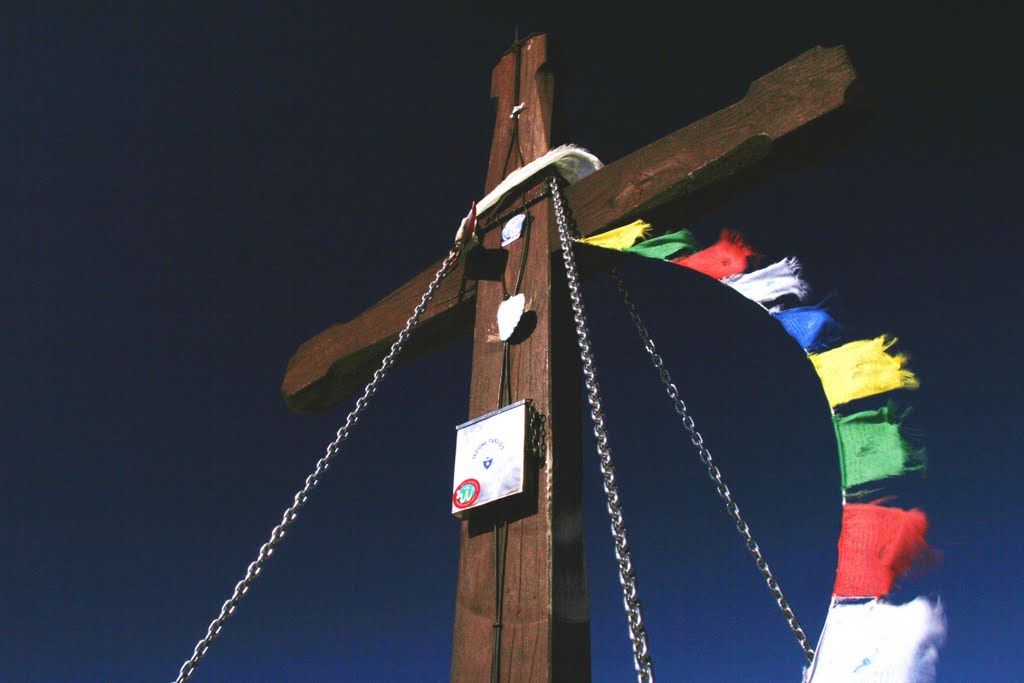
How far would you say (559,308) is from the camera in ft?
7.54

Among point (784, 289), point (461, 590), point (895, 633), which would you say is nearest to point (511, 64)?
point (784, 289)

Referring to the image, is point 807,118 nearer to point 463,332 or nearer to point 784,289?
point 784,289

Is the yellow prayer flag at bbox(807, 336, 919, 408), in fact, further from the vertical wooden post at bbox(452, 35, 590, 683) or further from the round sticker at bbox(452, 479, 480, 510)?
the round sticker at bbox(452, 479, 480, 510)

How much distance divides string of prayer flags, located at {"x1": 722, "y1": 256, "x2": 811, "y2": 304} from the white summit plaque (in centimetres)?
60

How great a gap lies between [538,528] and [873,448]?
77 centimetres

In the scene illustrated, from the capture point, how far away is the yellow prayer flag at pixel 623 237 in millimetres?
2209

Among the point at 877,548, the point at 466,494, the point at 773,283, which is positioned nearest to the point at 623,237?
the point at 773,283

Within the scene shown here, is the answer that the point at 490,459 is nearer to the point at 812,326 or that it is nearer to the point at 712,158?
the point at 812,326

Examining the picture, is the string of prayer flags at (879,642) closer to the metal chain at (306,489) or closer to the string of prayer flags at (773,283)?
the string of prayer flags at (773,283)

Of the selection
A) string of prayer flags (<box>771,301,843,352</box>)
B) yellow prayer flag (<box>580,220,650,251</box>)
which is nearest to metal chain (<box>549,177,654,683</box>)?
yellow prayer flag (<box>580,220,650,251</box>)

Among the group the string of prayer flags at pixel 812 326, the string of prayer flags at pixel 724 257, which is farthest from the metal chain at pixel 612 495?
the string of prayer flags at pixel 812 326

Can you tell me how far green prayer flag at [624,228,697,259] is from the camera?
2.04m

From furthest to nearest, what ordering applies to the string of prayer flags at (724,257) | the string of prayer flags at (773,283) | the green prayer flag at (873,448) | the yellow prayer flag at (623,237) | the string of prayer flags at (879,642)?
the yellow prayer flag at (623,237) → the string of prayer flags at (724,257) → the string of prayer flags at (773,283) → the green prayer flag at (873,448) → the string of prayer flags at (879,642)

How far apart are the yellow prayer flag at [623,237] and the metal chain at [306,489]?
0.59m
